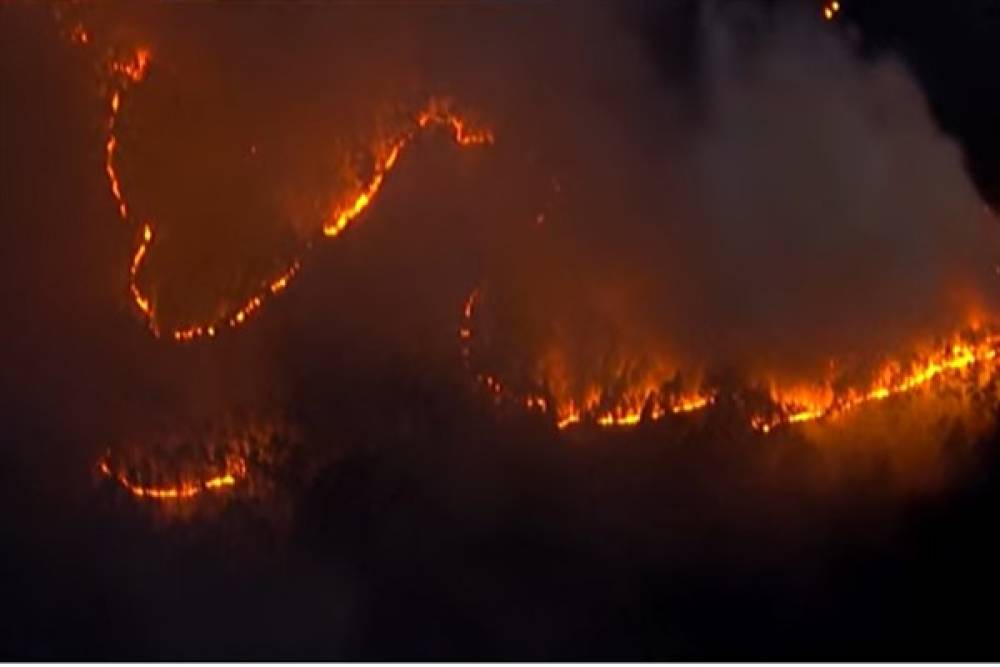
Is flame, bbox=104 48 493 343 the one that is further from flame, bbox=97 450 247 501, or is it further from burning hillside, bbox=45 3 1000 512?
flame, bbox=97 450 247 501

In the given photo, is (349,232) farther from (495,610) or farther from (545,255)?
(495,610)

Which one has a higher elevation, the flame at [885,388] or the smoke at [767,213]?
the smoke at [767,213]

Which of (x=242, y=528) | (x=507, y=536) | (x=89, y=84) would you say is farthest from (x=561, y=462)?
(x=89, y=84)

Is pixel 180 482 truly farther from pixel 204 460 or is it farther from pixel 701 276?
pixel 701 276

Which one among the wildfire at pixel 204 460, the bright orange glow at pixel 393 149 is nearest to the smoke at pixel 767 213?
the bright orange glow at pixel 393 149

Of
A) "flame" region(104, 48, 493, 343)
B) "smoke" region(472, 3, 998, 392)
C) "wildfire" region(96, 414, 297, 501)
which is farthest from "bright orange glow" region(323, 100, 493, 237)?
"wildfire" region(96, 414, 297, 501)

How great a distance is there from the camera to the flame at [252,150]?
2.35 meters

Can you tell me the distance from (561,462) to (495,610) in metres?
0.23

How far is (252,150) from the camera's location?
2.39 m

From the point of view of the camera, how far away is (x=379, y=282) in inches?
93.7

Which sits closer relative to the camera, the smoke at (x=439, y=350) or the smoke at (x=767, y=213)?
the smoke at (x=439, y=350)

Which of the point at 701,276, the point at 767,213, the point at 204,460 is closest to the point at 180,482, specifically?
the point at 204,460

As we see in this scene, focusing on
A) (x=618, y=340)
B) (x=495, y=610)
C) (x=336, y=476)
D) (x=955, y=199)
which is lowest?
(x=495, y=610)

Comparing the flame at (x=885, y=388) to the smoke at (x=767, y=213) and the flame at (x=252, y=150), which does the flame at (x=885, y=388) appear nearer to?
the smoke at (x=767, y=213)
